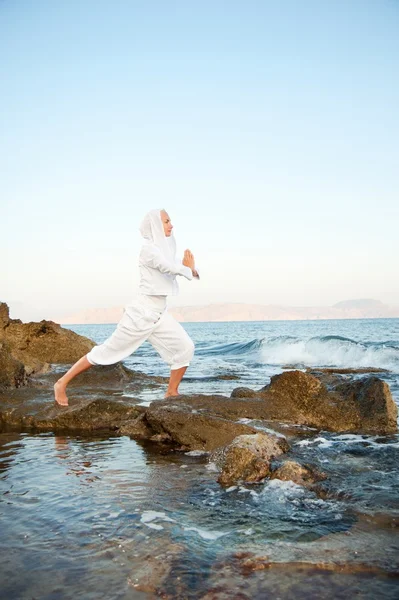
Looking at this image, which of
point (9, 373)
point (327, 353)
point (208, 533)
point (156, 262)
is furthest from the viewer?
point (327, 353)

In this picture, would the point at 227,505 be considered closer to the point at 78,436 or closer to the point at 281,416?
the point at 78,436

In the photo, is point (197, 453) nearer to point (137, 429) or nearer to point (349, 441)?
point (137, 429)

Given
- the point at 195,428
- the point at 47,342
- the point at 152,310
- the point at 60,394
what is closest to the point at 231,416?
the point at 195,428

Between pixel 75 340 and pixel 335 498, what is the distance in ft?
32.1

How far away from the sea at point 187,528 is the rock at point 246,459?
0.12m

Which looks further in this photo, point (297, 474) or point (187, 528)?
point (297, 474)

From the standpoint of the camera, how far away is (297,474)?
12.4 ft

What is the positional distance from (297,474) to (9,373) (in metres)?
5.57

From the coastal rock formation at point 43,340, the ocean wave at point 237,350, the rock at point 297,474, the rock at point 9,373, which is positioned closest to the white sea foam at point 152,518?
the rock at point 297,474

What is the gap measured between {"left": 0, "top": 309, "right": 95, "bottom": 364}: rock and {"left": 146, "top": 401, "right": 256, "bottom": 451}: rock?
7.21 m

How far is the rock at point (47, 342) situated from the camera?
1198cm

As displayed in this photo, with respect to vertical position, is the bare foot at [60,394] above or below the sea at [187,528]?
above

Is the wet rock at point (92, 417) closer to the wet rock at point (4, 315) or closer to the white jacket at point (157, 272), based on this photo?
the white jacket at point (157, 272)

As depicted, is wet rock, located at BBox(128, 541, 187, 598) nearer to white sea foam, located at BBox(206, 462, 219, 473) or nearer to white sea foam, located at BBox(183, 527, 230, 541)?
white sea foam, located at BBox(183, 527, 230, 541)
